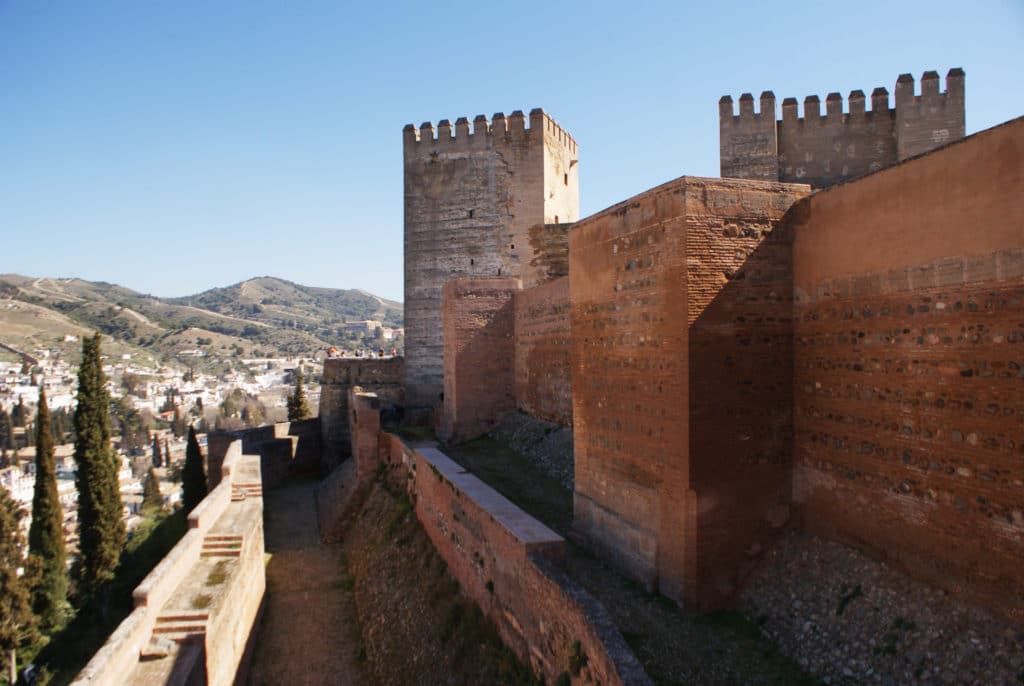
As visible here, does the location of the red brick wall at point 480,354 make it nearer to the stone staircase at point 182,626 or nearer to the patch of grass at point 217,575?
the patch of grass at point 217,575

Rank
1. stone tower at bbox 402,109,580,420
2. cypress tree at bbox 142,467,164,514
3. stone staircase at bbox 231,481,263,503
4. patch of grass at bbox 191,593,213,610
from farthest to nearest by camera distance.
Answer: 1. cypress tree at bbox 142,467,164,514
2. stone tower at bbox 402,109,580,420
3. stone staircase at bbox 231,481,263,503
4. patch of grass at bbox 191,593,213,610

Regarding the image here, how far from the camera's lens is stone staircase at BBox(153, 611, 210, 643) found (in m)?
7.76

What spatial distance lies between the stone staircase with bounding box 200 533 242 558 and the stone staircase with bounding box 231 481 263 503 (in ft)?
11.8

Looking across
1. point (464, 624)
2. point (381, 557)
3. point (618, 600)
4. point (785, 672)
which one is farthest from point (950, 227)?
point (381, 557)

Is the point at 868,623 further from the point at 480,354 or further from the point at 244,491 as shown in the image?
the point at 244,491

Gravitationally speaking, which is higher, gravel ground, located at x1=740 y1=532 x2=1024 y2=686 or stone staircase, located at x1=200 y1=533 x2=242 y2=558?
gravel ground, located at x1=740 y1=532 x2=1024 y2=686

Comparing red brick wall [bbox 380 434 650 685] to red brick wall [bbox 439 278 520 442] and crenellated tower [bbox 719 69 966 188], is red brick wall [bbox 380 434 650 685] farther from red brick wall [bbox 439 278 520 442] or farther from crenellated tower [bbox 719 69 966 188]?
crenellated tower [bbox 719 69 966 188]

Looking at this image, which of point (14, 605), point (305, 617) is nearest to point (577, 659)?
point (305, 617)

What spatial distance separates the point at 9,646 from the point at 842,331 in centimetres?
1738

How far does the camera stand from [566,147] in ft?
74.6

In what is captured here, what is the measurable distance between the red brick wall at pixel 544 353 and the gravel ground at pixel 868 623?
7040 millimetres

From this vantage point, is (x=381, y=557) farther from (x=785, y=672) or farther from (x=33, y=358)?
(x=33, y=358)

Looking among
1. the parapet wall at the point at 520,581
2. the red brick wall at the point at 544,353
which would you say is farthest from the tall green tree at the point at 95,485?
the red brick wall at the point at 544,353

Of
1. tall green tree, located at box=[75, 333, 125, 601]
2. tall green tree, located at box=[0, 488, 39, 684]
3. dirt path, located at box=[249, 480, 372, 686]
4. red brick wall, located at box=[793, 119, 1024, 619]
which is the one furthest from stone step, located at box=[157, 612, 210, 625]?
tall green tree, located at box=[75, 333, 125, 601]
